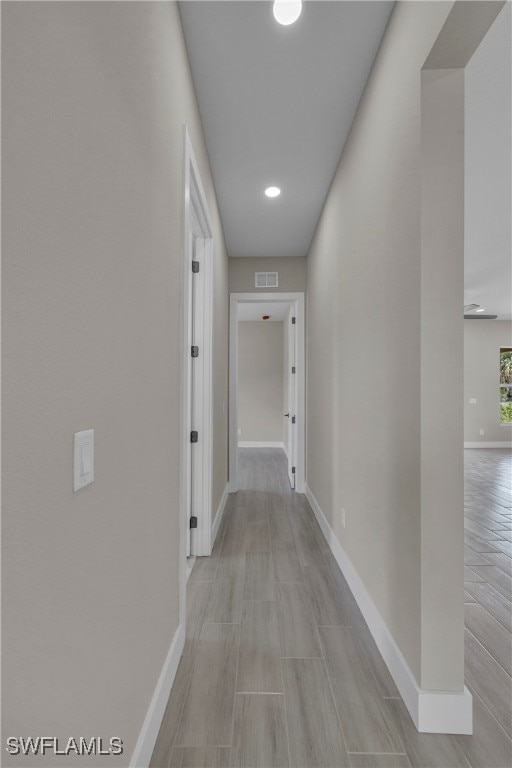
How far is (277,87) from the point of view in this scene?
2.13 metres

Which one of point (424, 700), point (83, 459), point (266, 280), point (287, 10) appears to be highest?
point (287, 10)

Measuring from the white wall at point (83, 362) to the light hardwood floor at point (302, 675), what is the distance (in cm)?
31

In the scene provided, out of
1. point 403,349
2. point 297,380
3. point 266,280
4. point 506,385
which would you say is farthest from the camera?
point 506,385

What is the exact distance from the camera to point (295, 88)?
2.14 metres

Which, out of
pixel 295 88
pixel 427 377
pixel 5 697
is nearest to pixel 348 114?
pixel 295 88

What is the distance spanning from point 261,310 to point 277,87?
16.4 ft

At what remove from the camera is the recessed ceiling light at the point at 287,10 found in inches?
61.9

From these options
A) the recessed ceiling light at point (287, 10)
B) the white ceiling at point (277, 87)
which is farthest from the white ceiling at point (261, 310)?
the recessed ceiling light at point (287, 10)

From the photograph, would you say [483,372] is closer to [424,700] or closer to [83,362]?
[424,700]

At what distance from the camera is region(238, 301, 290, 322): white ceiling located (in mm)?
6641

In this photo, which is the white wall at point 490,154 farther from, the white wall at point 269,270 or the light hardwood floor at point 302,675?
the light hardwood floor at point 302,675

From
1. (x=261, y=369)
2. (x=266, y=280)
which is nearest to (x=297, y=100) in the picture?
(x=266, y=280)

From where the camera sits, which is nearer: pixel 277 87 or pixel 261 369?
pixel 277 87

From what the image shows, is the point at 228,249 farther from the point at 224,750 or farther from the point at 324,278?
the point at 224,750
